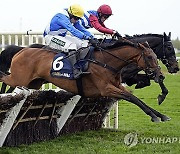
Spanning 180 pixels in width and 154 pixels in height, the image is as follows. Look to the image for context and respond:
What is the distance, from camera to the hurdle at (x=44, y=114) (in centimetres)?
598

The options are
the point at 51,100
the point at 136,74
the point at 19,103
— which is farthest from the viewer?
the point at 136,74

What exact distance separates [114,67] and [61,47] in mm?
998

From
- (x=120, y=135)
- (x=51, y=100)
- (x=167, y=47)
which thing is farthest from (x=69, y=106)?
(x=167, y=47)

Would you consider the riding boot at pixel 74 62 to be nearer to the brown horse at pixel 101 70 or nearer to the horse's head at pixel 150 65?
Answer: the brown horse at pixel 101 70

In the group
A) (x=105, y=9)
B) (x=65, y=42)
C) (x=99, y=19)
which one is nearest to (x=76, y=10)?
(x=65, y=42)

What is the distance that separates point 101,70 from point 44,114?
1.22m

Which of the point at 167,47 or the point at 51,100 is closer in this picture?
the point at 51,100

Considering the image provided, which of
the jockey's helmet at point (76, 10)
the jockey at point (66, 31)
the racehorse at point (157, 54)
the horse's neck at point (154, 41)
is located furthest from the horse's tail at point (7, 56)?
the horse's neck at point (154, 41)

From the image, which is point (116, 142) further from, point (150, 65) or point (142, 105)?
point (150, 65)

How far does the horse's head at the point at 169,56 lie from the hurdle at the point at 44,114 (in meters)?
1.31

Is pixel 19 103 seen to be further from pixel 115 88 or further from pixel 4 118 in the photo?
pixel 115 88

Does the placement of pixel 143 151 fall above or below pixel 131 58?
below

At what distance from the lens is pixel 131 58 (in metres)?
6.27

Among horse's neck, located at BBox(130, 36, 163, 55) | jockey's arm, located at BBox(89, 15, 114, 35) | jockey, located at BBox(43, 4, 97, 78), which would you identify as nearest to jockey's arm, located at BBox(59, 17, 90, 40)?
jockey, located at BBox(43, 4, 97, 78)
